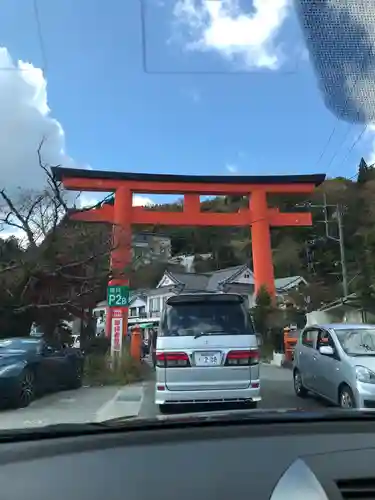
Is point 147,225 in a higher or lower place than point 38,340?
higher

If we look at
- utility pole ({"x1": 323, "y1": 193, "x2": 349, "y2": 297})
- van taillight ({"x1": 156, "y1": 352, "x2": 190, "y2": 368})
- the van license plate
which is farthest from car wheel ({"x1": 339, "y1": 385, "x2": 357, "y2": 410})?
utility pole ({"x1": 323, "y1": 193, "x2": 349, "y2": 297})

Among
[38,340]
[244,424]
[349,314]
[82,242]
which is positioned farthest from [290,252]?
[244,424]

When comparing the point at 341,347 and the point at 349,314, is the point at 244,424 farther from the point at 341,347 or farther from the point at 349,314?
the point at 349,314

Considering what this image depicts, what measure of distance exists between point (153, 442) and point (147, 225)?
21771 mm

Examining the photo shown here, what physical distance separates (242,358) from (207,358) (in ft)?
1.64

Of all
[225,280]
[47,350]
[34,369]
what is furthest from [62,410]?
[225,280]

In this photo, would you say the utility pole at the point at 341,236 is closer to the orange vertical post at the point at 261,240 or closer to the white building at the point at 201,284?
the orange vertical post at the point at 261,240

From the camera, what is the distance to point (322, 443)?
2129mm

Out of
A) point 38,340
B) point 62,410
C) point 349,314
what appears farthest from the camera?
point 349,314

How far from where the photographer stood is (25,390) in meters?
9.27

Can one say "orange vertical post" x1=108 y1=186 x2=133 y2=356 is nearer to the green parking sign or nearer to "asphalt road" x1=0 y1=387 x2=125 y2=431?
the green parking sign

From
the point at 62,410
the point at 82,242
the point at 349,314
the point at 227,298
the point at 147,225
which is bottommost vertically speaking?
the point at 62,410

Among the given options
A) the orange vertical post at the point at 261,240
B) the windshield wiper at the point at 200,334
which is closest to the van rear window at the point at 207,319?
the windshield wiper at the point at 200,334

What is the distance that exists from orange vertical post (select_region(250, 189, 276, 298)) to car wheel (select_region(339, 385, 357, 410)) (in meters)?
16.7
